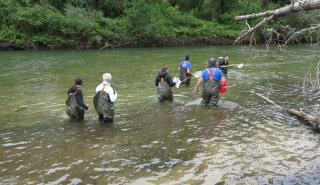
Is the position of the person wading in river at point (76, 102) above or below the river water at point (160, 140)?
above

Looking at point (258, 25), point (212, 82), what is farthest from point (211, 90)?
point (258, 25)

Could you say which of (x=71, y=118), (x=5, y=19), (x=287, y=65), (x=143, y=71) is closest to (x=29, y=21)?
(x=5, y=19)

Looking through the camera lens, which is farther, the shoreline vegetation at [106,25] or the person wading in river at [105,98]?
the shoreline vegetation at [106,25]

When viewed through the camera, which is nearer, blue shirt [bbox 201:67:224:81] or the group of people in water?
the group of people in water

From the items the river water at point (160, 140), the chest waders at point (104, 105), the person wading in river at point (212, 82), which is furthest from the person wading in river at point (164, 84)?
the chest waders at point (104, 105)

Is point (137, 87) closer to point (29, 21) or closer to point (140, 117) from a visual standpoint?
point (140, 117)

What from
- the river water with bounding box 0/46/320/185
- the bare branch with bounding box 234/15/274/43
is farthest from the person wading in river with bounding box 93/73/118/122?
the bare branch with bounding box 234/15/274/43

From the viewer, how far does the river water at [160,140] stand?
7695 mm

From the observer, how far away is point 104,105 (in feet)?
36.7

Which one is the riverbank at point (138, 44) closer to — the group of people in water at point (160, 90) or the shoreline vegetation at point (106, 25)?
the shoreline vegetation at point (106, 25)

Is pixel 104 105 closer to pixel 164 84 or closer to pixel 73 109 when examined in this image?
pixel 73 109

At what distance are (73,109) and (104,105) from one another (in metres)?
0.93

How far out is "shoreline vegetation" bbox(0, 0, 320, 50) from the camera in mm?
41781

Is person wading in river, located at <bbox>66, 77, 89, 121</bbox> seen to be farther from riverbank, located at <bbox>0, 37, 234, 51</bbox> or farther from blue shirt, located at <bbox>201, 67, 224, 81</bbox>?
riverbank, located at <bbox>0, 37, 234, 51</bbox>
